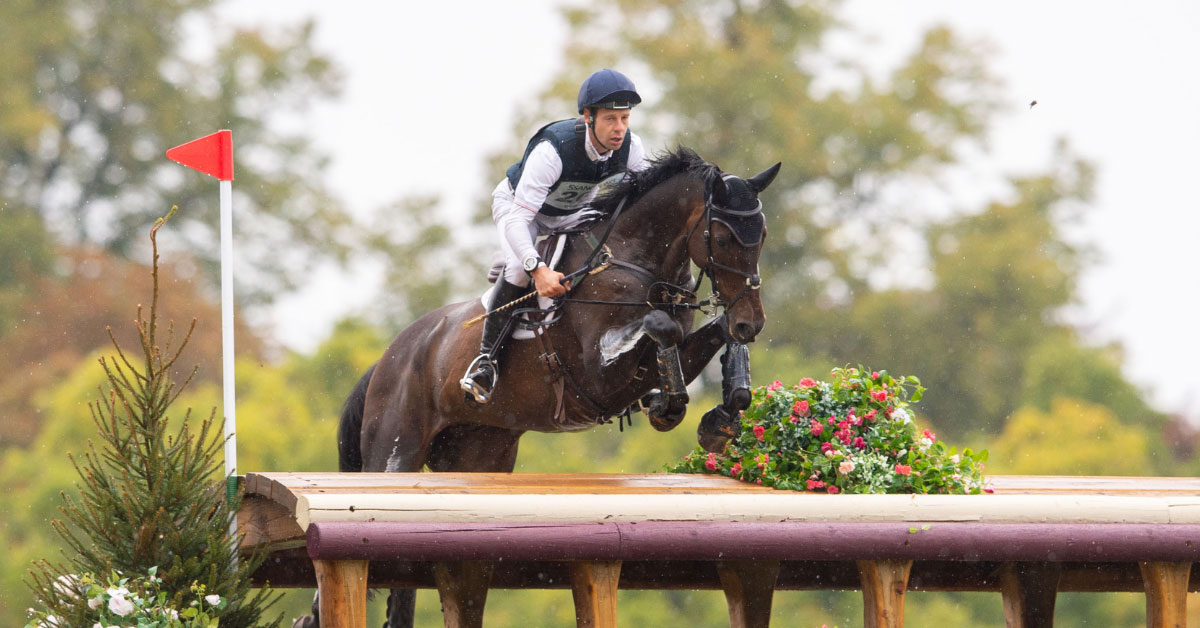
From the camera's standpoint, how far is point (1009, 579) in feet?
19.2

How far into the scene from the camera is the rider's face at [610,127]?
19.2ft

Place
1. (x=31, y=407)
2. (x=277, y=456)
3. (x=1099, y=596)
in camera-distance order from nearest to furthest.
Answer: (x=277, y=456) < (x=1099, y=596) < (x=31, y=407)

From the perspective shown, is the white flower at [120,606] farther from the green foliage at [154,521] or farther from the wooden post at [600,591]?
the wooden post at [600,591]

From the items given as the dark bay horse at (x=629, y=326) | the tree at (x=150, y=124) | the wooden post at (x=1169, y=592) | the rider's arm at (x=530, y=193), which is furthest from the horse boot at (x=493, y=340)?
the tree at (x=150, y=124)

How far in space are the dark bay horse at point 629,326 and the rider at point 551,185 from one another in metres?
0.13

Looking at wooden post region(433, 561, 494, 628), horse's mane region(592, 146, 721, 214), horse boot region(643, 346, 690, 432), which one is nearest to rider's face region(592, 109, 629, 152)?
horse's mane region(592, 146, 721, 214)

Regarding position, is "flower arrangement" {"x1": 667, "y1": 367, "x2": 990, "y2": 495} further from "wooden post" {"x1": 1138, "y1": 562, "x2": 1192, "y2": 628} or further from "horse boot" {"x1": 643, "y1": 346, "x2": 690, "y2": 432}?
"wooden post" {"x1": 1138, "y1": 562, "x2": 1192, "y2": 628}

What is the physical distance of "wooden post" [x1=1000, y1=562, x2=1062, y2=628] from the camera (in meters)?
5.79

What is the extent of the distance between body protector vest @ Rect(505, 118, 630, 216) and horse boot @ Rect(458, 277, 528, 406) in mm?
392

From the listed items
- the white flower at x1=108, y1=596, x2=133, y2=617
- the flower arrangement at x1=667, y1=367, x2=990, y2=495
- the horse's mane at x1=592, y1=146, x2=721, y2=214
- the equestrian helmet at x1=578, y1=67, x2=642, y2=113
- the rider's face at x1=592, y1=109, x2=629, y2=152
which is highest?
the equestrian helmet at x1=578, y1=67, x2=642, y2=113

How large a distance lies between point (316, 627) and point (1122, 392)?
50.3ft

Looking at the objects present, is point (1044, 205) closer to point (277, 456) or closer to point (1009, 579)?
point (277, 456)

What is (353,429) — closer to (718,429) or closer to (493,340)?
(493,340)

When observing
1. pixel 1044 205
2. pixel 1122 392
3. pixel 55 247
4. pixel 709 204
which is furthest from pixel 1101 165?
pixel 709 204
